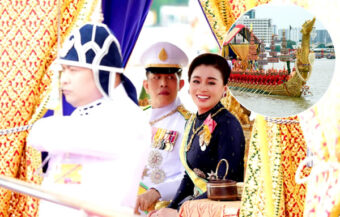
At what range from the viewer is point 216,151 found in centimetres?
231

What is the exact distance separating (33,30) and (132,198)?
3.74ft

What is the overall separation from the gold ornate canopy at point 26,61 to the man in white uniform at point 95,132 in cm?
77

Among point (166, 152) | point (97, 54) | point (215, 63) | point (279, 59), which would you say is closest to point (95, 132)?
point (97, 54)

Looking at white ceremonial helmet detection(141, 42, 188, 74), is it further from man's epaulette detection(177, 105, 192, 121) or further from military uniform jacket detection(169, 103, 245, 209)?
military uniform jacket detection(169, 103, 245, 209)

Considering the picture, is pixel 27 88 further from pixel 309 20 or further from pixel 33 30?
pixel 309 20

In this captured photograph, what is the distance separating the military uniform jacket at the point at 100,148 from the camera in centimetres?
169

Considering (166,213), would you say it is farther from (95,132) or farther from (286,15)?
(286,15)

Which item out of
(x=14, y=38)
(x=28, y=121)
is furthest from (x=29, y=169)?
(x=14, y=38)

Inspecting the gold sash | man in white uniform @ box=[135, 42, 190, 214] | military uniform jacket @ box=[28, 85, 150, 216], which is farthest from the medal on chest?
military uniform jacket @ box=[28, 85, 150, 216]

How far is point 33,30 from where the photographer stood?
2508mm

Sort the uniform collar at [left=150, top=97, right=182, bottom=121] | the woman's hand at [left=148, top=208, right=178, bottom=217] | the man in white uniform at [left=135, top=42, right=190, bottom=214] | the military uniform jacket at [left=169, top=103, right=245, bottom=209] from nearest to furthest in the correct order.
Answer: the military uniform jacket at [left=169, top=103, right=245, bottom=209] < the woman's hand at [left=148, top=208, right=178, bottom=217] < the man in white uniform at [left=135, top=42, right=190, bottom=214] < the uniform collar at [left=150, top=97, right=182, bottom=121]

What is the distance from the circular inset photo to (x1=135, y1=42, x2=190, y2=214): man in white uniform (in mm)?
984

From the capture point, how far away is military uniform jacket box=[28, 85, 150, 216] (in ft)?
5.53

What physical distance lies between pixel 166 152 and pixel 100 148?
3.74 ft
